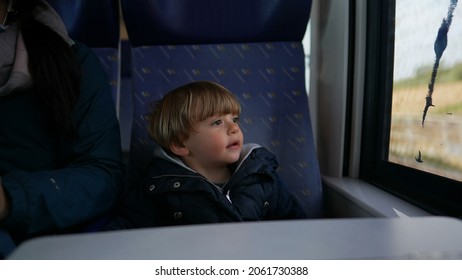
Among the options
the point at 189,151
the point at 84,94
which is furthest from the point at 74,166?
the point at 189,151

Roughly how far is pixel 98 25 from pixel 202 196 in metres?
0.78

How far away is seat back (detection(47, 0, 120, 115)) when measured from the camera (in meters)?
1.41

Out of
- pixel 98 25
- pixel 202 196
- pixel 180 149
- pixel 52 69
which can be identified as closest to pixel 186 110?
pixel 180 149

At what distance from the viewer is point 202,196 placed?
1126mm

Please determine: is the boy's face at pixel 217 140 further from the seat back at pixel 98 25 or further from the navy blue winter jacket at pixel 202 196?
the seat back at pixel 98 25

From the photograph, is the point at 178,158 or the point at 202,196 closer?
the point at 202,196

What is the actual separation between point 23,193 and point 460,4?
1.15 meters

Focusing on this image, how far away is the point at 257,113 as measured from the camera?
1.48m

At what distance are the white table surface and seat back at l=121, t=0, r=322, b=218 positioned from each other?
0.81m

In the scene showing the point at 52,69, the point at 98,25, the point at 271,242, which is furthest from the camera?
the point at 98,25

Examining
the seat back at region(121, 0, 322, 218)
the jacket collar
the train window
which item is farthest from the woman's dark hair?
the train window

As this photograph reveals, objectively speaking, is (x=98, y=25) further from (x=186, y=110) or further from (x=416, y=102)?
(x=416, y=102)

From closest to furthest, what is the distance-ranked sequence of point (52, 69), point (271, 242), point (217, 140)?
point (271, 242) → point (52, 69) → point (217, 140)

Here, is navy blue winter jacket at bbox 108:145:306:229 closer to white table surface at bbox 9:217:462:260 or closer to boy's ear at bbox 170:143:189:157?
boy's ear at bbox 170:143:189:157
